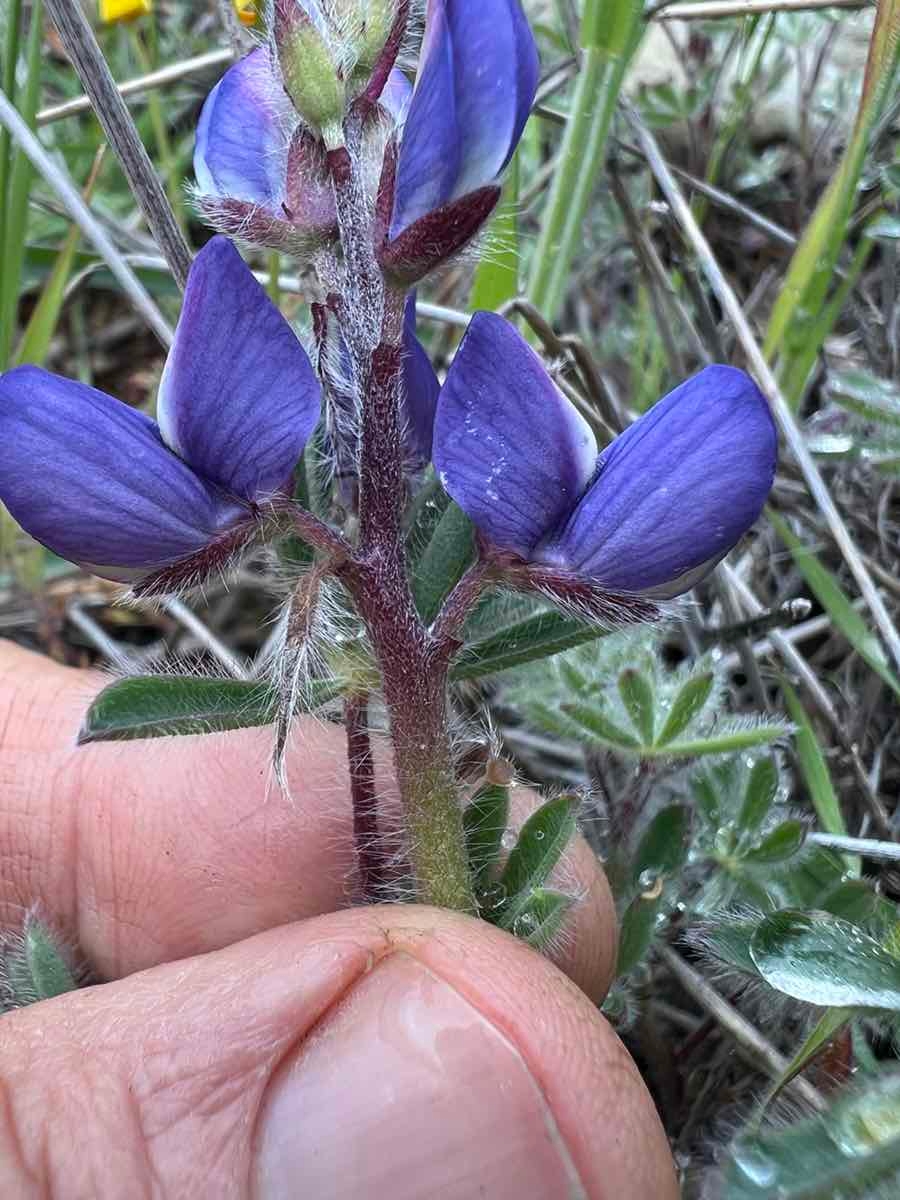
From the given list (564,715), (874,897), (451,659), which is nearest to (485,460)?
(451,659)

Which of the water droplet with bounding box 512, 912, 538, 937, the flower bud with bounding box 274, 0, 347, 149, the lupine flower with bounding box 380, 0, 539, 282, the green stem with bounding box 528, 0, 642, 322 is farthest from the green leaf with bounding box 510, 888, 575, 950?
the green stem with bounding box 528, 0, 642, 322

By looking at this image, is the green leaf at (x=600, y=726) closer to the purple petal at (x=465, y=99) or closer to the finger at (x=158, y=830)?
the finger at (x=158, y=830)

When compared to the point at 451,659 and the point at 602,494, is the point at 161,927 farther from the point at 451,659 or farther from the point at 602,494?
the point at 602,494

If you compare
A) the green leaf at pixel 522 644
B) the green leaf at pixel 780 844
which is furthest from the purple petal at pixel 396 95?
the green leaf at pixel 780 844

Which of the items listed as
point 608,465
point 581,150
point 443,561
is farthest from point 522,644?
point 581,150

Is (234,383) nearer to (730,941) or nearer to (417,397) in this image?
(417,397)

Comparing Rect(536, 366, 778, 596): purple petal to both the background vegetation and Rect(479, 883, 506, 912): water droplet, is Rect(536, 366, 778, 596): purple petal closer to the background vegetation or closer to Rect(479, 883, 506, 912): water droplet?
the background vegetation
